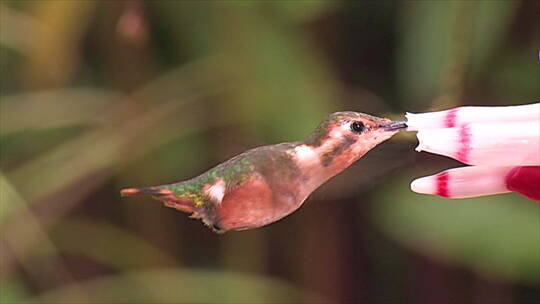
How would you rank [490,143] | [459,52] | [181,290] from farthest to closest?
[181,290]
[459,52]
[490,143]

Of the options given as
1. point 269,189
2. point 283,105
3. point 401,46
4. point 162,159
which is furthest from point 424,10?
point 269,189

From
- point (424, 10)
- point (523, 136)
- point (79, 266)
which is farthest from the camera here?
point (79, 266)

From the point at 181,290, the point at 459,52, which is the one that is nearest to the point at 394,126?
the point at 459,52

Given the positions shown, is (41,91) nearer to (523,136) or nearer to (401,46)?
(401,46)

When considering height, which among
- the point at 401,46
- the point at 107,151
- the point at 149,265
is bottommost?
the point at 149,265

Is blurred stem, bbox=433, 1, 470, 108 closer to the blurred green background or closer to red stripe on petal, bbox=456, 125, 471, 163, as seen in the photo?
the blurred green background

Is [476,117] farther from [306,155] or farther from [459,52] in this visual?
[459,52]
